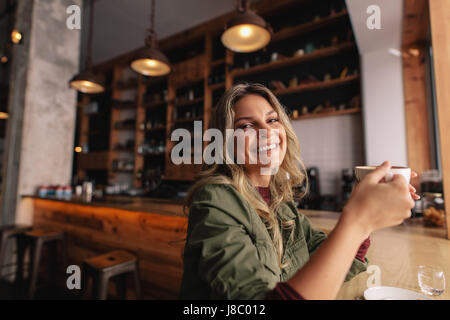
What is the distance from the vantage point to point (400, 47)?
3162 millimetres

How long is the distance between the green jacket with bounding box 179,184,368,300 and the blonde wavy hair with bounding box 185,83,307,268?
75 millimetres

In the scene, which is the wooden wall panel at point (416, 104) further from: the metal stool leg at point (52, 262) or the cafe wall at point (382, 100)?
the metal stool leg at point (52, 262)

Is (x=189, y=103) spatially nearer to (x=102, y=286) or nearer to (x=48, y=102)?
(x=48, y=102)

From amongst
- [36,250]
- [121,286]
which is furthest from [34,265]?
[121,286]

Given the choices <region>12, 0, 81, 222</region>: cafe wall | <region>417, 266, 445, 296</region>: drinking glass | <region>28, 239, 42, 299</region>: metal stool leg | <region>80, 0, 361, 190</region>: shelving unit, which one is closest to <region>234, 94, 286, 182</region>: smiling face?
<region>417, 266, 445, 296</region>: drinking glass

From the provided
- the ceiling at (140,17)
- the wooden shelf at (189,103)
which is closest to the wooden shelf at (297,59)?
the wooden shelf at (189,103)

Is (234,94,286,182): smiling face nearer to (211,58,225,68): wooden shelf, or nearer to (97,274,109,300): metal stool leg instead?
(97,274,109,300): metal stool leg

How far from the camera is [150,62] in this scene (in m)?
2.99

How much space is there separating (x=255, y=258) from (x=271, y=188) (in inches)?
21.4

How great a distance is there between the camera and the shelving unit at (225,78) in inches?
143

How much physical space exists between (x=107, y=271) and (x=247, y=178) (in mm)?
1394
